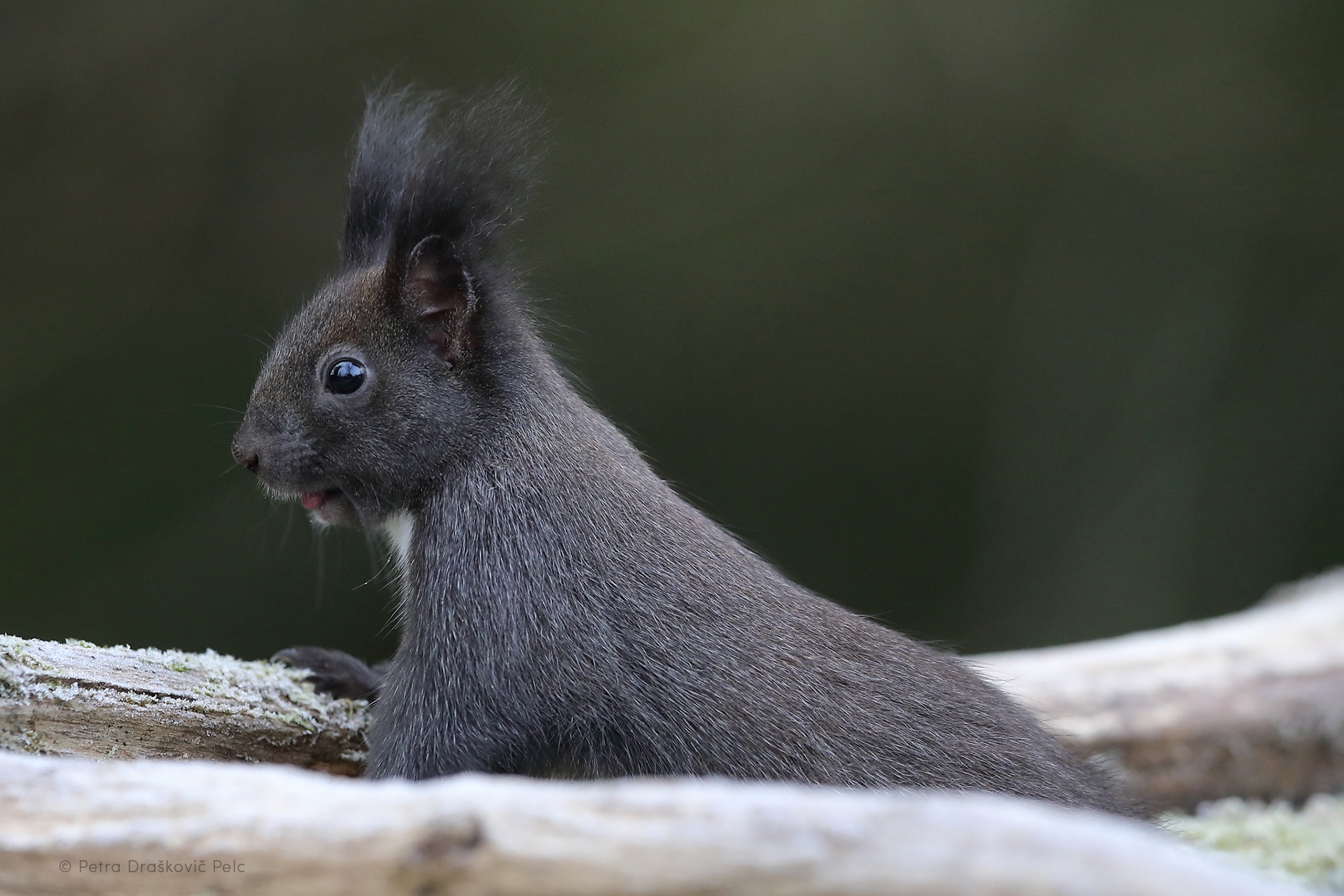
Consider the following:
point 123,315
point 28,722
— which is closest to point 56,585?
point 123,315

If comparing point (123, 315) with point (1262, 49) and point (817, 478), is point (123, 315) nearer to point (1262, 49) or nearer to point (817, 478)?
point (817, 478)

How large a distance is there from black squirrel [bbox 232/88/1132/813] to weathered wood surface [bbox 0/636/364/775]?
232 millimetres

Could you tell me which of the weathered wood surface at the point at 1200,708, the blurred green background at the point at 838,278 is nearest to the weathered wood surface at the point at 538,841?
the weathered wood surface at the point at 1200,708

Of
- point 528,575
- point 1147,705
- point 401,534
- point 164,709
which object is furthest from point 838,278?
point 164,709

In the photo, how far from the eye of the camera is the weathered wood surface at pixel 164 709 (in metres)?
2.74

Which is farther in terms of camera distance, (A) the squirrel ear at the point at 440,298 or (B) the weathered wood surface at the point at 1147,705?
(A) the squirrel ear at the point at 440,298

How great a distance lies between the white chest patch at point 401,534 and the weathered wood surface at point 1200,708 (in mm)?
2223

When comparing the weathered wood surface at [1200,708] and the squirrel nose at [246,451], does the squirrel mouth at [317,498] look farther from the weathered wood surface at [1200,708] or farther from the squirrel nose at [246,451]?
the weathered wood surface at [1200,708]

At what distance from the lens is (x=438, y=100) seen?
3.86 m

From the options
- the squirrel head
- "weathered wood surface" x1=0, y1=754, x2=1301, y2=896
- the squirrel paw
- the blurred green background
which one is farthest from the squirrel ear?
the blurred green background

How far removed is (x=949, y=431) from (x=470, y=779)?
19.5ft

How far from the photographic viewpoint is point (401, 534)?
127 inches

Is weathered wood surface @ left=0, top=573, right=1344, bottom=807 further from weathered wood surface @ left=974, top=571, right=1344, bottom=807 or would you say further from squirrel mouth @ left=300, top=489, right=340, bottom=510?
squirrel mouth @ left=300, top=489, right=340, bottom=510

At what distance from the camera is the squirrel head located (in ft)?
10.1
